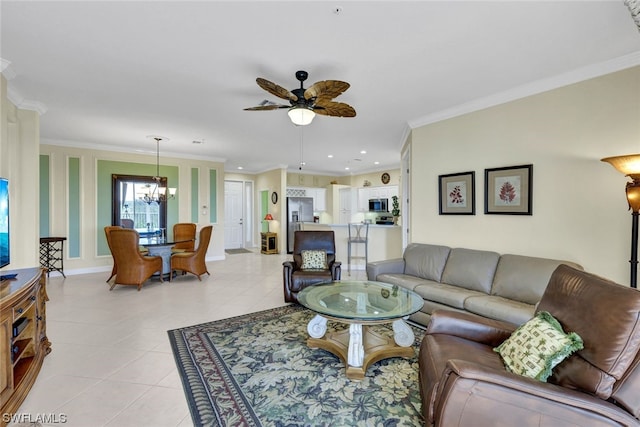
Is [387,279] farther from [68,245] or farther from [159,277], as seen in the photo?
[68,245]

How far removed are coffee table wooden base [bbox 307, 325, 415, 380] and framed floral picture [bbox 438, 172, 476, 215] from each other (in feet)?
6.51

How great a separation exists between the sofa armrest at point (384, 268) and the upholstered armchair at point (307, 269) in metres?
0.43

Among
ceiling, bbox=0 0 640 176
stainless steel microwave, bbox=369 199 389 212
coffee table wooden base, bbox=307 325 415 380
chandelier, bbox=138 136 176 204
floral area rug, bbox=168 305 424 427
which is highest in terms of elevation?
ceiling, bbox=0 0 640 176

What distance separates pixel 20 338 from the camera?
6.82 feet

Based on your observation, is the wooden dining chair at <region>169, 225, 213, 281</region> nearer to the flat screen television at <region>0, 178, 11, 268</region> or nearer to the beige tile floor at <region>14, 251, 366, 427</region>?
the beige tile floor at <region>14, 251, 366, 427</region>

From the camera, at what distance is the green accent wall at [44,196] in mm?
5285

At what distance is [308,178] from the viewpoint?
9.36 meters

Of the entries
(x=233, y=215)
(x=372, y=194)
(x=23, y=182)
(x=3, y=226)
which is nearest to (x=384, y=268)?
(x=3, y=226)

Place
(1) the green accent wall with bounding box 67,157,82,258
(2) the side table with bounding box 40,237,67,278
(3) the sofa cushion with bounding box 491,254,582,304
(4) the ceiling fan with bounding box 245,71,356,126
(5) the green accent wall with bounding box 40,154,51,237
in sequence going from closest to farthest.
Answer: (4) the ceiling fan with bounding box 245,71,356,126 → (3) the sofa cushion with bounding box 491,254,582,304 → (2) the side table with bounding box 40,237,67,278 → (5) the green accent wall with bounding box 40,154,51,237 → (1) the green accent wall with bounding box 67,157,82,258

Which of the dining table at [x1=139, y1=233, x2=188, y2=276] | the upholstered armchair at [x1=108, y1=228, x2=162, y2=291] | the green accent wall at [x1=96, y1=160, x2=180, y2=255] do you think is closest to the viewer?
the upholstered armchair at [x1=108, y1=228, x2=162, y2=291]

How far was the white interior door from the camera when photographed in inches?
366

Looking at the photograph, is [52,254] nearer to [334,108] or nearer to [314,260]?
[314,260]

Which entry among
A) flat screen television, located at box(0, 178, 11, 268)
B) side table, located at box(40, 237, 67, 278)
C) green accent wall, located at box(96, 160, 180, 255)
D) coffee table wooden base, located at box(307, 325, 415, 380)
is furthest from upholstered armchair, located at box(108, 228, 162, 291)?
coffee table wooden base, located at box(307, 325, 415, 380)

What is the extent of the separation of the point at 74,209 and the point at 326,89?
5.87 meters
